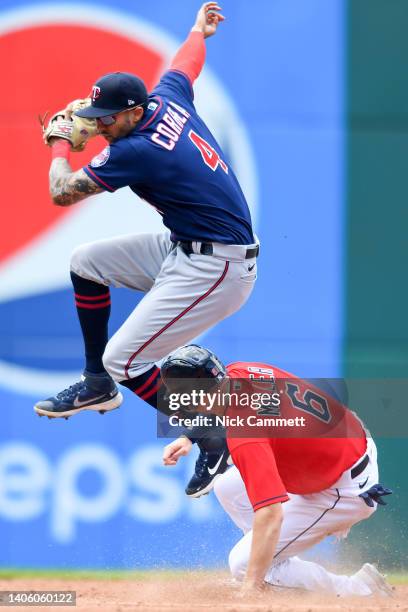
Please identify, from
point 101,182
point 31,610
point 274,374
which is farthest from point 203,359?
point 31,610

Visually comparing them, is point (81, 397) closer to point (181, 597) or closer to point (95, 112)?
point (181, 597)

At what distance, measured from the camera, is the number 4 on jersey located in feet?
14.1

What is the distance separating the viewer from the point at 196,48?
15.6 feet

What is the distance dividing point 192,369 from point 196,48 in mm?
1523

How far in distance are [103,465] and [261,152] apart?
2.14m

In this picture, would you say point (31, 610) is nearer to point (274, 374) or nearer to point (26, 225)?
point (274, 374)

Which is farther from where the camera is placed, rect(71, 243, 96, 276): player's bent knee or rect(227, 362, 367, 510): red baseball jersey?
rect(71, 243, 96, 276): player's bent knee

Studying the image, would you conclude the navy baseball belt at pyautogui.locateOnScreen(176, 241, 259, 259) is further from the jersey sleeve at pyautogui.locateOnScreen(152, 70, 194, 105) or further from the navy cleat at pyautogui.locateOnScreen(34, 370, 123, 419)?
the navy cleat at pyautogui.locateOnScreen(34, 370, 123, 419)

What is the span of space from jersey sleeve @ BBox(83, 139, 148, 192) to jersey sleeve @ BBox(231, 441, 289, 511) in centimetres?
118

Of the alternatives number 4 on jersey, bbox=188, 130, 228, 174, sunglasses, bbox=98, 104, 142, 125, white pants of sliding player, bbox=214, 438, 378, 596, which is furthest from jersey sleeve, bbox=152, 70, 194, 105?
white pants of sliding player, bbox=214, 438, 378, 596

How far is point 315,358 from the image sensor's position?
6266 mm

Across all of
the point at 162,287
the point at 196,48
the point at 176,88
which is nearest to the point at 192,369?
the point at 162,287

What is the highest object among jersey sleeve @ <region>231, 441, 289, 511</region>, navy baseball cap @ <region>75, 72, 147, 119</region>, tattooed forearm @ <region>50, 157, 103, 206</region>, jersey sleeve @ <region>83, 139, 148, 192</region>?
navy baseball cap @ <region>75, 72, 147, 119</region>

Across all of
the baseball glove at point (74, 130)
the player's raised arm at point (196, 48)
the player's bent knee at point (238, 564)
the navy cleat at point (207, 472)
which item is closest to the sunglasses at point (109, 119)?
the baseball glove at point (74, 130)
